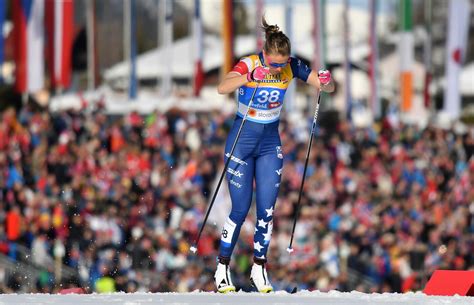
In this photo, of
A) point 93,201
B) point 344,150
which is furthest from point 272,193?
point 344,150

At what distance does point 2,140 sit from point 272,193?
1104 centimetres

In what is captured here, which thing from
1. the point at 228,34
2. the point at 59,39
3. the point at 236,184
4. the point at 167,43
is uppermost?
the point at 236,184

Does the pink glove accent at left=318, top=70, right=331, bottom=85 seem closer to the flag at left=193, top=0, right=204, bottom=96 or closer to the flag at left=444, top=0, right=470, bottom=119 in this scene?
the flag at left=193, top=0, right=204, bottom=96

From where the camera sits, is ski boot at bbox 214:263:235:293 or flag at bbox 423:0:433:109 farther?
flag at bbox 423:0:433:109

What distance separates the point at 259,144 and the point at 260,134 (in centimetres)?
8

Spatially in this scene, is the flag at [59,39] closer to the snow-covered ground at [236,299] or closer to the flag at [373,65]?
the flag at [373,65]

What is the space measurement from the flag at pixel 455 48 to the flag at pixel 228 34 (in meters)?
Result: 4.47

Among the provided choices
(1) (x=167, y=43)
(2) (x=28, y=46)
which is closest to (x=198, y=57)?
(1) (x=167, y=43)

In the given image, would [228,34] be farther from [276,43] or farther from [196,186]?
[276,43]

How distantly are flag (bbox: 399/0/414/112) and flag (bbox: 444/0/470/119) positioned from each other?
1.56 metres

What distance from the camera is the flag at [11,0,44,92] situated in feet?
82.7

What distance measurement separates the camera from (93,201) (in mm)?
19359

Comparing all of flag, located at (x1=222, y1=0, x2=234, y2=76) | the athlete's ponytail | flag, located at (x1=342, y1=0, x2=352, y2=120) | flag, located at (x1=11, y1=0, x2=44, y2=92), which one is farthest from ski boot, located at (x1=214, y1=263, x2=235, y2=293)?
flag, located at (x1=342, y1=0, x2=352, y2=120)

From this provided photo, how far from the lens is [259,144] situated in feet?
35.4
